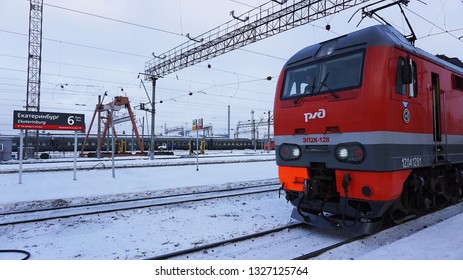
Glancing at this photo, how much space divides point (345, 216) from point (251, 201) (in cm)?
376

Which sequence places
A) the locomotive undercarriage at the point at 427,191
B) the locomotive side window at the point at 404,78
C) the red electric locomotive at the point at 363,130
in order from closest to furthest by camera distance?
1. the red electric locomotive at the point at 363,130
2. the locomotive side window at the point at 404,78
3. the locomotive undercarriage at the point at 427,191

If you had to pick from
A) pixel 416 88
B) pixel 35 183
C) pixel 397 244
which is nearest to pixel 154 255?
pixel 397 244

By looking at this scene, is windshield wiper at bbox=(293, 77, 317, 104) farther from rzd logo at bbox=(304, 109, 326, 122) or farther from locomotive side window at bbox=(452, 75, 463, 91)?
locomotive side window at bbox=(452, 75, 463, 91)

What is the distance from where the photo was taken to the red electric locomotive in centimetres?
497

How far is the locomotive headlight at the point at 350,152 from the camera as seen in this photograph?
5.02m

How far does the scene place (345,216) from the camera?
555cm

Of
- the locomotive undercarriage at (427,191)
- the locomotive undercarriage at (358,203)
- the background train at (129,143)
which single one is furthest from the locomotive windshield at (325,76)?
the background train at (129,143)

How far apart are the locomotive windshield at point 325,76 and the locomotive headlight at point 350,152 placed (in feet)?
3.14

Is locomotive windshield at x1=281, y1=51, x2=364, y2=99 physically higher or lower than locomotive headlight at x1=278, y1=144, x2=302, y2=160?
higher

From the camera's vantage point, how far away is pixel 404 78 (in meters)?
5.15

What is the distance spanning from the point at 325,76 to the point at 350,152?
4.84 feet

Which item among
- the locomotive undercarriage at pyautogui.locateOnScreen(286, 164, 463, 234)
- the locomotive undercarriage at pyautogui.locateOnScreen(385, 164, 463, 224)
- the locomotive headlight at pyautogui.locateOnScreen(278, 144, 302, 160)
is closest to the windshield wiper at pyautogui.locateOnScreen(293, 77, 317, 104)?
the locomotive headlight at pyautogui.locateOnScreen(278, 144, 302, 160)

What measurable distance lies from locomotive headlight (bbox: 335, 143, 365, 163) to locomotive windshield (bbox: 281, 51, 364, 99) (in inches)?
37.7

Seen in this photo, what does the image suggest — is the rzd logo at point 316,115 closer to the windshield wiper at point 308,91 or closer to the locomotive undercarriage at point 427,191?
the windshield wiper at point 308,91
